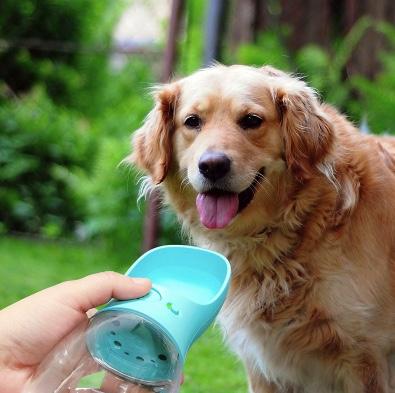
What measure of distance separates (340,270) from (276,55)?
3526 mm

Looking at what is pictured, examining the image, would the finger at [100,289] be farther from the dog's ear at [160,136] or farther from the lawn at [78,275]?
the lawn at [78,275]

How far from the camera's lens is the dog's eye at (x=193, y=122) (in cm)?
329

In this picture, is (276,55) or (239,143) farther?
(276,55)

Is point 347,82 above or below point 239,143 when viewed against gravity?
below

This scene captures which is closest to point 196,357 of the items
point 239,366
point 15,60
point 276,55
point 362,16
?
point 239,366

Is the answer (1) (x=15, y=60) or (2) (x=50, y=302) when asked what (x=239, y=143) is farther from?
(1) (x=15, y=60)

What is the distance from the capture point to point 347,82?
673 cm

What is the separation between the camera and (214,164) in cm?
301

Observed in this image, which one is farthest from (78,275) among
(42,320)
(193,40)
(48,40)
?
(42,320)

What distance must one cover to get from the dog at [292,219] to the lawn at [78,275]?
3.44 feet

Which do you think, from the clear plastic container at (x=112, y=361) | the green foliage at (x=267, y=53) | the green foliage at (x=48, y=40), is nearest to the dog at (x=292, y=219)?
the clear plastic container at (x=112, y=361)

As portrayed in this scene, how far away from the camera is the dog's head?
10.1 feet

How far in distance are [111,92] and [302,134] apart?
669 cm

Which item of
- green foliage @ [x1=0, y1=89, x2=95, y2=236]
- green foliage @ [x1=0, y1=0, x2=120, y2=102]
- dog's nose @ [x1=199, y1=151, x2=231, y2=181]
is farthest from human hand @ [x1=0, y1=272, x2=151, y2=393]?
green foliage @ [x1=0, y1=0, x2=120, y2=102]
